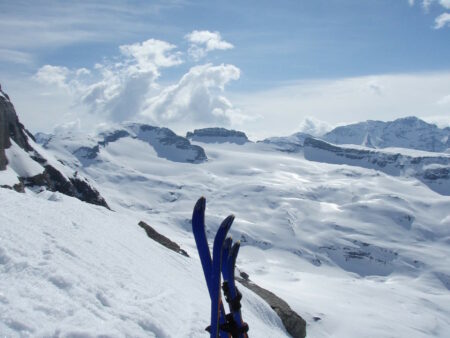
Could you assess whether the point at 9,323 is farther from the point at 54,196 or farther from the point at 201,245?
the point at 54,196

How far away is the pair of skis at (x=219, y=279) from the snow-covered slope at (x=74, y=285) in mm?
2359

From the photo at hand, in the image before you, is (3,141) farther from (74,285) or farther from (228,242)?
(228,242)

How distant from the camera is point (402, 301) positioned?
17150 cm

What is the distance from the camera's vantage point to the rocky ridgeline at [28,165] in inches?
3927

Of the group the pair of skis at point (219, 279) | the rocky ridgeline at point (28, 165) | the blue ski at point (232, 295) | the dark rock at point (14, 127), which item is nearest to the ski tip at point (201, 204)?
the pair of skis at point (219, 279)

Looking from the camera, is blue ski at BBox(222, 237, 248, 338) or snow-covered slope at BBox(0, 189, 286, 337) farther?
blue ski at BBox(222, 237, 248, 338)

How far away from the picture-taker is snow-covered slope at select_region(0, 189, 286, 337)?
31.8 ft

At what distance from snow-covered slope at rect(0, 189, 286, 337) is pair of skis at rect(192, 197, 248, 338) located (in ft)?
7.74

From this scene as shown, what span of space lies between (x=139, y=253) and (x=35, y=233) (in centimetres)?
755

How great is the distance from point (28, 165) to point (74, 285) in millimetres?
101118

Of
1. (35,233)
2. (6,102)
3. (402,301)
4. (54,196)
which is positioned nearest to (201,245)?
(35,233)

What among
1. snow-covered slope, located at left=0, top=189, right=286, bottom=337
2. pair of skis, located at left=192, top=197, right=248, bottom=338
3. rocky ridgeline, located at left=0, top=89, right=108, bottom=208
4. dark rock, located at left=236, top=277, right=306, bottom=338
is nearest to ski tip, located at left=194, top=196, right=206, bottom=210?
pair of skis, located at left=192, top=197, right=248, bottom=338

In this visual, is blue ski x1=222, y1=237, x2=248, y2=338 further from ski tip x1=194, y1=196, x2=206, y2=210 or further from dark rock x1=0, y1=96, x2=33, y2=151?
dark rock x1=0, y1=96, x2=33, y2=151

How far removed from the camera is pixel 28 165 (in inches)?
4097
